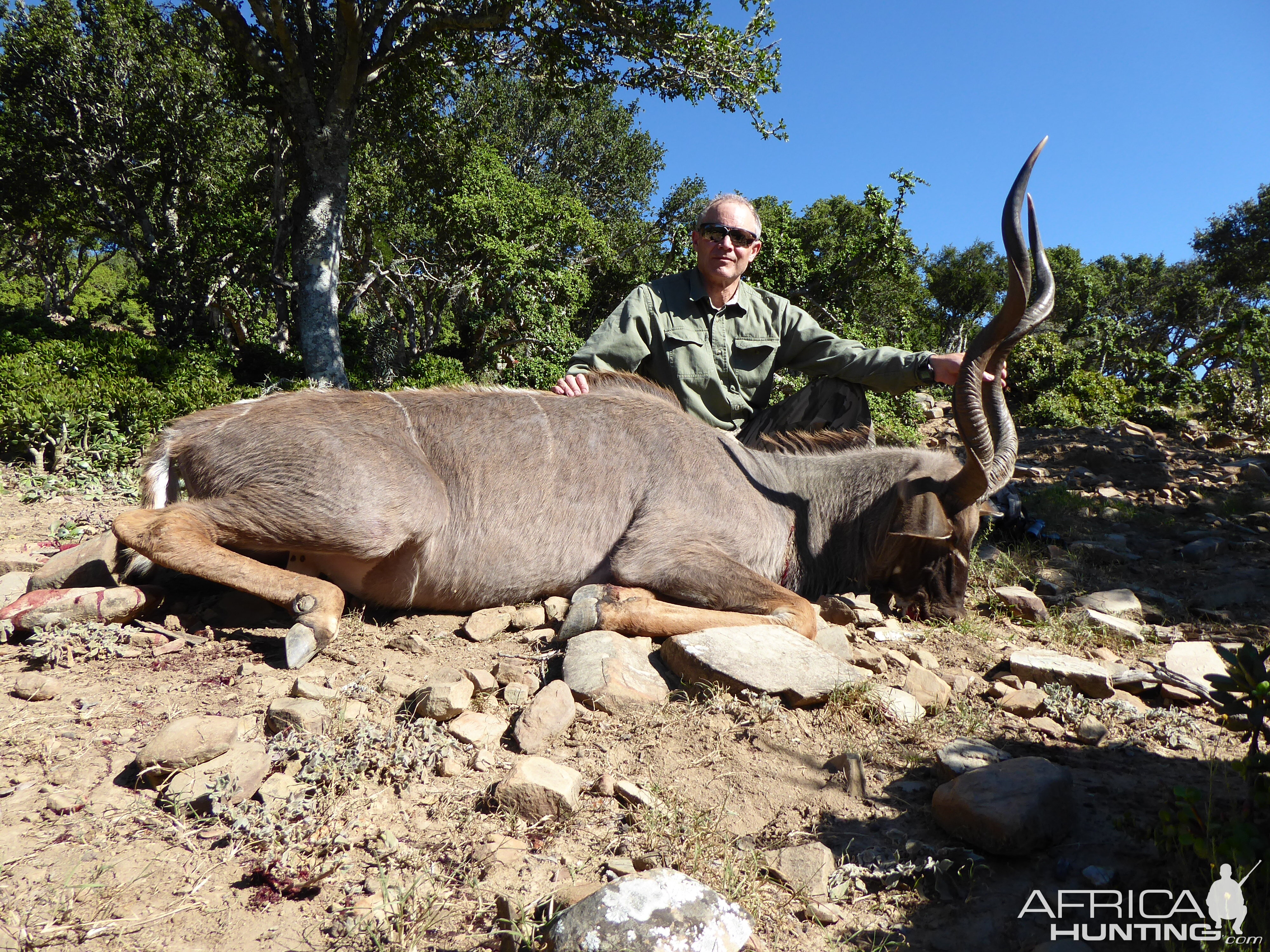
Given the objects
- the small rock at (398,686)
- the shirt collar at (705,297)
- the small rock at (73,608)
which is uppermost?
the shirt collar at (705,297)

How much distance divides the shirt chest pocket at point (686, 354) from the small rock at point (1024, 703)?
3.87 m

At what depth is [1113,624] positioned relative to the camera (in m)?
5.23

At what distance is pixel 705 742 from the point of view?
352 centimetres

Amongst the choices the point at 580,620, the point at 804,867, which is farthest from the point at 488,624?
the point at 804,867

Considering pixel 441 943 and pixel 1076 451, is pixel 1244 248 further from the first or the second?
pixel 441 943

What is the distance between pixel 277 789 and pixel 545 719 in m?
1.11

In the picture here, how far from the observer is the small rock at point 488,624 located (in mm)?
4574

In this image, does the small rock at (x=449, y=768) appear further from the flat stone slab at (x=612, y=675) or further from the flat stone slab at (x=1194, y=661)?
the flat stone slab at (x=1194, y=661)

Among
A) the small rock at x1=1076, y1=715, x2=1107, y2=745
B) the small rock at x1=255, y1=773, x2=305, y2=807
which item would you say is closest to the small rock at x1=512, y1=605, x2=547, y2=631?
the small rock at x1=255, y1=773, x2=305, y2=807

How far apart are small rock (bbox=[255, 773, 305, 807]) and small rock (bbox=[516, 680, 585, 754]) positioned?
914mm

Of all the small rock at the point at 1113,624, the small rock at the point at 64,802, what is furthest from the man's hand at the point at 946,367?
the small rock at the point at 64,802

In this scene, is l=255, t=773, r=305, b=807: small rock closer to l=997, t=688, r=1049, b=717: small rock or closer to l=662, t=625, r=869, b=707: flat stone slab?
l=662, t=625, r=869, b=707: flat stone slab

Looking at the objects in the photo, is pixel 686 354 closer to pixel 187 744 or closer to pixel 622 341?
pixel 622 341

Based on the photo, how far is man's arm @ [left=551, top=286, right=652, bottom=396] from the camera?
6793 mm
